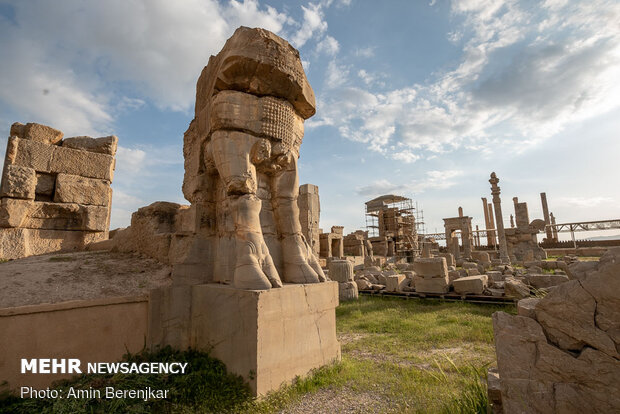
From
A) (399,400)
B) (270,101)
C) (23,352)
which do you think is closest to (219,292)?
(23,352)

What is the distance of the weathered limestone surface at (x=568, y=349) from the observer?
1412 mm

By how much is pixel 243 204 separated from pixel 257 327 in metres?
1.22

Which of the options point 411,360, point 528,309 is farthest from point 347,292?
point 528,309

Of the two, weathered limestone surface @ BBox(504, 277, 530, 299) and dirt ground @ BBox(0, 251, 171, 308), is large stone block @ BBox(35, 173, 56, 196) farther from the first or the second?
weathered limestone surface @ BBox(504, 277, 530, 299)

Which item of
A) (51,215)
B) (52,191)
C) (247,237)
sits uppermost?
(52,191)

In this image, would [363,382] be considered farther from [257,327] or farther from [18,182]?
[18,182]

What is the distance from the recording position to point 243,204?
316 centimetres

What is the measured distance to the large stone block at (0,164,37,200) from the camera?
13.8 ft

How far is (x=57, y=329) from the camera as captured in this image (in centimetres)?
260

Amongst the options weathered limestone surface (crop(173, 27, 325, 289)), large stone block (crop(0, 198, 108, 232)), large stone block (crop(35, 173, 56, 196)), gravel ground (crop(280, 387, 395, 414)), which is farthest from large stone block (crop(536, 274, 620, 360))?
large stone block (crop(35, 173, 56, 196))

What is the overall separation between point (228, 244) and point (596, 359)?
2.93m

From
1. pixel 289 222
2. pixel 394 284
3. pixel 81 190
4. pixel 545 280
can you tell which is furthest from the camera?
pixel 394 284

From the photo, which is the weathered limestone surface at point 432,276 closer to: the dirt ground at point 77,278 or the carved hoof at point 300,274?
the carved hoof at point 300,274

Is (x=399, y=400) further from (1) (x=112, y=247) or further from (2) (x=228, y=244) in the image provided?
(1) (x=112, y=247)
